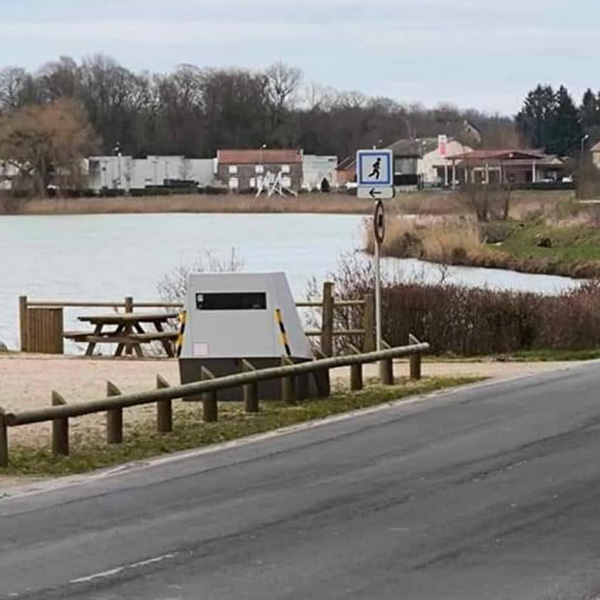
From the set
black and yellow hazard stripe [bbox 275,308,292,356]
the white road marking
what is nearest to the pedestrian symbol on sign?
black and yellow hazard stripe [bbox 275,308,292,356]

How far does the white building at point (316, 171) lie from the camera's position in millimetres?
156000

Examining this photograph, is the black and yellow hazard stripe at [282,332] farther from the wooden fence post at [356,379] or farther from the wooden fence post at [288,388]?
the wooden fence post at [356,379]

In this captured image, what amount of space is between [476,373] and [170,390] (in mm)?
8500

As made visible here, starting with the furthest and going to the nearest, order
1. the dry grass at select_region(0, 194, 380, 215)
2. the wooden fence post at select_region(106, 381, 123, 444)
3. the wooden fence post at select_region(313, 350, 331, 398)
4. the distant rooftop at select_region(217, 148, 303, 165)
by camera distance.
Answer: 1. the distant rooftop at select_region(217, 148, 303, 165)
2. the dry grass at select_region(0, 194, 380, 215)
3. the wooden fence post at select_region(313, 350, 331, 398)
4. the wooden fence post at select_region(106, 381, 123, 444)

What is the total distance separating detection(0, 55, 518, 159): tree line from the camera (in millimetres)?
160250

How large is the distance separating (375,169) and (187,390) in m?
6.01

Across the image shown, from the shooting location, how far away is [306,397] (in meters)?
18.3

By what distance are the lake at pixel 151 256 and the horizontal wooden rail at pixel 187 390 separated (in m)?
14.5

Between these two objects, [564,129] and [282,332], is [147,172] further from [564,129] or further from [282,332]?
[282,332]

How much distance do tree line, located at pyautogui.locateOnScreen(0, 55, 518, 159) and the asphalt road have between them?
146115mm

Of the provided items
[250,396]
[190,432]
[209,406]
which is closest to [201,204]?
[250,396]

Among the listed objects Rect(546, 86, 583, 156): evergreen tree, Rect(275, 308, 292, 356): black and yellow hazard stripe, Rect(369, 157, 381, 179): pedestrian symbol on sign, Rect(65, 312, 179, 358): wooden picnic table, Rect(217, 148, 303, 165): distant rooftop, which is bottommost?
Rect(65, 312, 179, 358): wooden picnic table

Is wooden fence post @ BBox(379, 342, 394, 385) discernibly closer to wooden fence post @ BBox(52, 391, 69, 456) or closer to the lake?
wooden fence post @ BBox(52, 391, 69, 456)

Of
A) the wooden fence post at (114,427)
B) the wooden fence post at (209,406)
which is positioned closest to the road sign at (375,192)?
the wooden fence post at (209,406)
